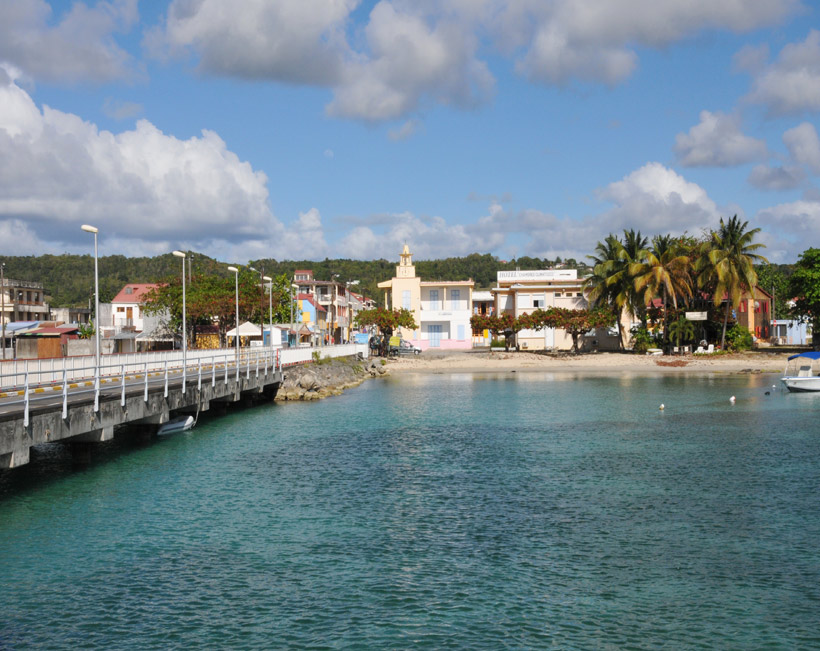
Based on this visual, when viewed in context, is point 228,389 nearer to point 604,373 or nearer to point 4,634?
point 4,634

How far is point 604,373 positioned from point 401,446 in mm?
48920

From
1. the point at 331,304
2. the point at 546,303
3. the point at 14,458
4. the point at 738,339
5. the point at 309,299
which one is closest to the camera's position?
the point at 14,458

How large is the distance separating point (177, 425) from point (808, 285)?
68854mm

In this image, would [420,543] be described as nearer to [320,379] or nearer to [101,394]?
[101,394]

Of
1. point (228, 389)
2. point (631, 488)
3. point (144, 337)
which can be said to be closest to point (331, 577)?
point (631, 488)

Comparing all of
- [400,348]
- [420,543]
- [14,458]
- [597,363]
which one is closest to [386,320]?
[400,348]

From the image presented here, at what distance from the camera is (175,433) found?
39562mm

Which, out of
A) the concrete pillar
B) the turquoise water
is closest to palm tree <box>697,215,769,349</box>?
the turquoise water

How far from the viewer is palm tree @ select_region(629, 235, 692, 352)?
84.3m

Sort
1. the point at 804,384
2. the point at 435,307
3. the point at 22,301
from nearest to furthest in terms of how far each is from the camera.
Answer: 1. the point at 804,384
2. the point at 435,307
3. the point at 22,301

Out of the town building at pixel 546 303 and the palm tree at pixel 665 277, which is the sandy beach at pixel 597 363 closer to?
the palm tree at pixel 665 277

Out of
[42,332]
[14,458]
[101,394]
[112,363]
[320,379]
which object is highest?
[42,332]

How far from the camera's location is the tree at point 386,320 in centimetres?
9556

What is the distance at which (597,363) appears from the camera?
282 ft
